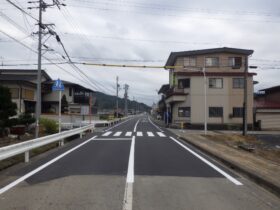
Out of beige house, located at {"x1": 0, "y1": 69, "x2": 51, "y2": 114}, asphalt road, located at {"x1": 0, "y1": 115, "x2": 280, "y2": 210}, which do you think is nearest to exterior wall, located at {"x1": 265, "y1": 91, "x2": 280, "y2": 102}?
beige house, located at {"x1": 0, "y1": 69, "x2": 51, "y2": 114}

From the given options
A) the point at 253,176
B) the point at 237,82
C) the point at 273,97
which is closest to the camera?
the point at 253,176

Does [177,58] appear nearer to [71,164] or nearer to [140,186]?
[71,164]

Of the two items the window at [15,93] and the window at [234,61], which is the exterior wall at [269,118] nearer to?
the window at [234,61]

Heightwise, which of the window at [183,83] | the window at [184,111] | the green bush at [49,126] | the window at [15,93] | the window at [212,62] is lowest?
the green bush at [49,126]

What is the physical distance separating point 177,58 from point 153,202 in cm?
4205

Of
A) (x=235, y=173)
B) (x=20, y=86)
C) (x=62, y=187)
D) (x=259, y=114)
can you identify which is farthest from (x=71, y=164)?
(x=259, y=114)

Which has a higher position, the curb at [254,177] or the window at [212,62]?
the window at [212,62]

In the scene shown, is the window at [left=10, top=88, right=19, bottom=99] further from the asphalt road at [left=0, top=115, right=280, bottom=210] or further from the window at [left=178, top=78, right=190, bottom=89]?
the asphalt road at [left=0, top=115, right=280, bottom=210]

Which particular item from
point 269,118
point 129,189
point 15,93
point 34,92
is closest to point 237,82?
point 269,118

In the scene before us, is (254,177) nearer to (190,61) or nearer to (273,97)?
(190,61)

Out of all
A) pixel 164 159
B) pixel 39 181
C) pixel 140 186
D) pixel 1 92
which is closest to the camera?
pixel 140 186

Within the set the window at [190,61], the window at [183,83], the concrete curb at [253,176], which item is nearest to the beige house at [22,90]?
the window at [183,83]

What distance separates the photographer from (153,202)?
22.4 feet

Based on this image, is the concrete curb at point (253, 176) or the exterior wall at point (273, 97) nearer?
the concrete curb at point (253, 176)
